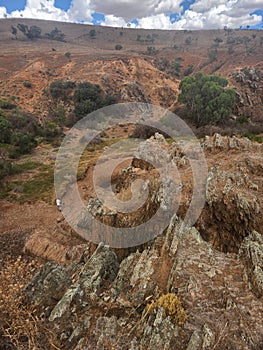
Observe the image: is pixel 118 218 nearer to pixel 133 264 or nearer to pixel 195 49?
pixel 133 264

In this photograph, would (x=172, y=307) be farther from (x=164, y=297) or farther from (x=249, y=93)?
(x=249, y=93)

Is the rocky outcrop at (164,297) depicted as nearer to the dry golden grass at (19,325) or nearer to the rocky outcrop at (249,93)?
the dry golden grass at (19,325)

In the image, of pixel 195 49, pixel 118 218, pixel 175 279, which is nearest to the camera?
pixel 175 279

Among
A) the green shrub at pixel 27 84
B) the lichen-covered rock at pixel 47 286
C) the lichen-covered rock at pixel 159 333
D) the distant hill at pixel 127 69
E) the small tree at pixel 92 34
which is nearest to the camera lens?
the lichen-covered rock at pixel 159 333

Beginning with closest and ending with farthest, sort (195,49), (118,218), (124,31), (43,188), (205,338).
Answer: (205,338), (118,218), (43,188), (195,49), (124,31)

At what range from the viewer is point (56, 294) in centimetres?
613

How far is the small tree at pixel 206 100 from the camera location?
29875 millimetres

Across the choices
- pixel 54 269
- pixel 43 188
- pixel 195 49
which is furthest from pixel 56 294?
pixel 195 49

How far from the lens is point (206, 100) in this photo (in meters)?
31.0

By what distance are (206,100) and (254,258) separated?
94.2 feet

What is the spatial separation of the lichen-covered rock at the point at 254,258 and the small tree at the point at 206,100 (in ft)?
84.4

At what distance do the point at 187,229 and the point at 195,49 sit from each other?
87509 millimetres

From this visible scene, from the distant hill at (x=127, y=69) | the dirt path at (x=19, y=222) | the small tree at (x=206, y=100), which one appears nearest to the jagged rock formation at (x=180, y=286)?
the dirt path at (x=19, y=222)

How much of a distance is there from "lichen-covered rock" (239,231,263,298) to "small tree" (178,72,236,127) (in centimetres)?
2574
